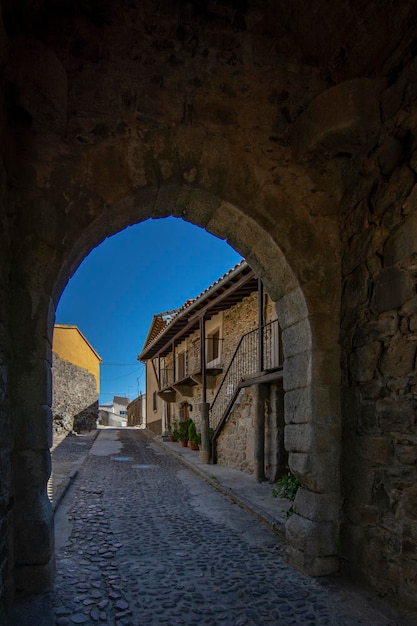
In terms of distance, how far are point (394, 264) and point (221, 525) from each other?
331 centimetres

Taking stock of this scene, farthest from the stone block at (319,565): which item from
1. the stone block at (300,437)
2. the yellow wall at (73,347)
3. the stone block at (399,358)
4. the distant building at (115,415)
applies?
the distant building at (115,415)

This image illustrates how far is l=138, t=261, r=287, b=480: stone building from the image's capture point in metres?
7.23

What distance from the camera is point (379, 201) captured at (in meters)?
3.00

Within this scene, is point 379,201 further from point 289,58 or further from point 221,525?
point 221,525

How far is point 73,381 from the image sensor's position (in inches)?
802

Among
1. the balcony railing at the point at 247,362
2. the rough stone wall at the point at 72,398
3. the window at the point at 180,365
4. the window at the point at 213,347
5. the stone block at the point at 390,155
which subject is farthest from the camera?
the rough stone wall at the point at 72,398

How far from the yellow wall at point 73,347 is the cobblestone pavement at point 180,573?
50.0 ft

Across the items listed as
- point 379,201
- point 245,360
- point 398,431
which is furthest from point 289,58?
point 245,360

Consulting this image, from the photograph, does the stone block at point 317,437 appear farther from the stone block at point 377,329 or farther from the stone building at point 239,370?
the stone building at point 239,370

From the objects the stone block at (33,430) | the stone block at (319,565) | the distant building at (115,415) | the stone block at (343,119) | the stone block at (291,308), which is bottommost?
the distant building at (115,415)

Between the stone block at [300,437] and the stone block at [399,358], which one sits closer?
the stone block at [399,358]

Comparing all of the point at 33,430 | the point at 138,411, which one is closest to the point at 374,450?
the point at 33,430

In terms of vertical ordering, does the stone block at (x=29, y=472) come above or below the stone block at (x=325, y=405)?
below

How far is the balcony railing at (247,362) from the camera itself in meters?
7.43
